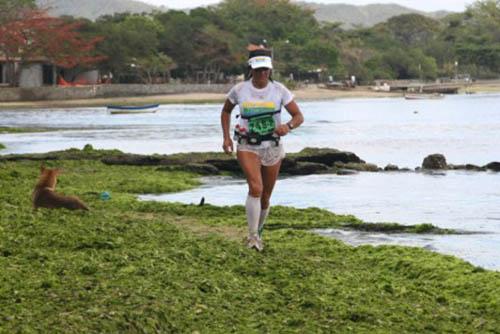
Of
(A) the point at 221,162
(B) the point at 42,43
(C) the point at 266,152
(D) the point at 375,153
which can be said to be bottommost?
(D) the point at 375,153

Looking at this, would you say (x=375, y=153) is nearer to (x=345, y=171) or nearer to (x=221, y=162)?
(x=345, y=171)

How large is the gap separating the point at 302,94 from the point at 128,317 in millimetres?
118856

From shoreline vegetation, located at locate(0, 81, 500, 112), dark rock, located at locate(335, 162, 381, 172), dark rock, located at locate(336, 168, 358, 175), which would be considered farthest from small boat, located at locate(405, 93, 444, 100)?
dark rock, located at locate(336, 168, 358, 175)

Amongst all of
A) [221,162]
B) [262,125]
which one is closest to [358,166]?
[221,162]

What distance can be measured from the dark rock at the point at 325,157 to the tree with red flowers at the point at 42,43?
2767 inches

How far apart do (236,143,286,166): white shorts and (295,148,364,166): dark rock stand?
14.4 m

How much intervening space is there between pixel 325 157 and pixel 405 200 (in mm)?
5584

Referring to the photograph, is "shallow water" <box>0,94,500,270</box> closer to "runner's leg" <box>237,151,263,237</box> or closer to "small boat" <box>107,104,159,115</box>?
"small boat" <box>107,104,159,115</box>

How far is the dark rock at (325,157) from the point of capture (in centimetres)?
2548

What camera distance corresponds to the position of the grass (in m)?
7.00

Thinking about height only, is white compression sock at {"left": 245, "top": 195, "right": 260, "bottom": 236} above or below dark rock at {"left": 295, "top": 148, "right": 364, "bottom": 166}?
above

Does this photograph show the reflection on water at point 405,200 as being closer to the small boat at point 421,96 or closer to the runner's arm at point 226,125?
the runner's arm at point 226,125

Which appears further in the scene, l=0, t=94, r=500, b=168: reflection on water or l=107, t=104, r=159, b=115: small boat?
l=107, t=104, r=159, b=115: small boat

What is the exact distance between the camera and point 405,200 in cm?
2058
